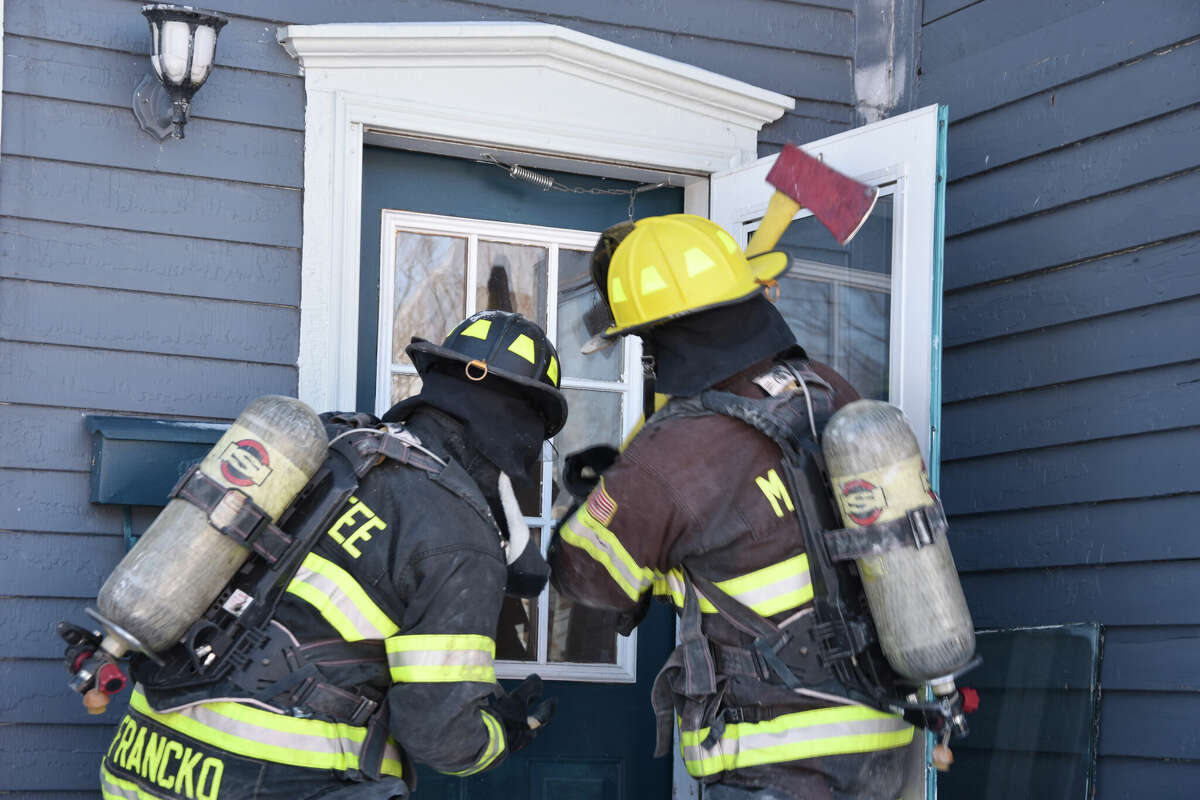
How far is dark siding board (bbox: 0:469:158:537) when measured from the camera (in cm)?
358

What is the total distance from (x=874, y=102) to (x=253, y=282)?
2.27m

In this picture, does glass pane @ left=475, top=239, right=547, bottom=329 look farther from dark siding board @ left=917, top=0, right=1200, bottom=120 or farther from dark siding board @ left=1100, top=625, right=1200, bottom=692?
dark siding board @ left=1100, top=625, right=1200, bottom=692

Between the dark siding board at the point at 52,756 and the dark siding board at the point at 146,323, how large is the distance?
982mm

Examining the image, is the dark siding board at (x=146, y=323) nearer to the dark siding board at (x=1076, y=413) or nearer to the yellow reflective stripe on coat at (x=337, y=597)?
the yellow reflective stripe on coat at (x=337, y=597)

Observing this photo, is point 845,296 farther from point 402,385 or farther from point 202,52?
point 202,52

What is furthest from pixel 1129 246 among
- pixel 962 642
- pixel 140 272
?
pixel 140 272

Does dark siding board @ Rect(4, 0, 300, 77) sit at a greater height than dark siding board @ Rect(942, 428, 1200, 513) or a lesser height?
greater

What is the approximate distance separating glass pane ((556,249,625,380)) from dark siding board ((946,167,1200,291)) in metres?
1.16

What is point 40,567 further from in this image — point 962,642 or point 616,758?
point 962,642

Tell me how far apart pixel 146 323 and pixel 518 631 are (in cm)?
150

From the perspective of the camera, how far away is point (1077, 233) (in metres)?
3.87

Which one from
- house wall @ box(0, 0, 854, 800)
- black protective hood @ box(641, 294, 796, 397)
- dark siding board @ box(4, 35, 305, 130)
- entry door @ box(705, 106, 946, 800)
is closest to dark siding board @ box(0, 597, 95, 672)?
house wall @ box(0, 0, 854, 800)

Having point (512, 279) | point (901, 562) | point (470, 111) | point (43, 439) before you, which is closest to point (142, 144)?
point (43, 439)

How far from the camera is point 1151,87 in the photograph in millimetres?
3689
